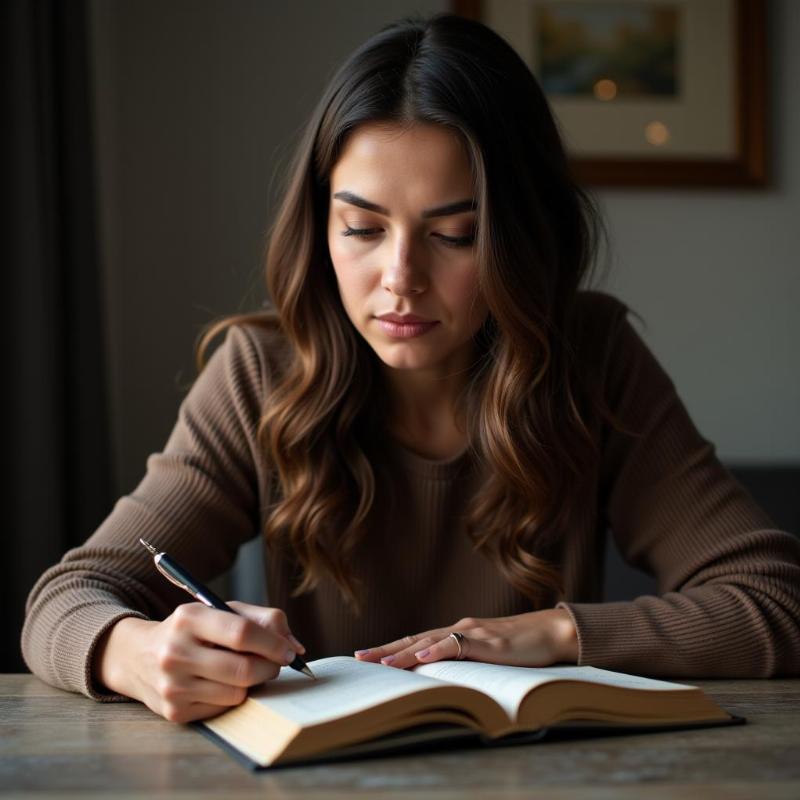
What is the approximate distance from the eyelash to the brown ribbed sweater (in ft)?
0.99

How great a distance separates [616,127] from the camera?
9.43 ft

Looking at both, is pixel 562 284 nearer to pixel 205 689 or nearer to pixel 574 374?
pixel 574 374

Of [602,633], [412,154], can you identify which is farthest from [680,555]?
[412,154]

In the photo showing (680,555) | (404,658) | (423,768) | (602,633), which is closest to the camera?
(423,768)

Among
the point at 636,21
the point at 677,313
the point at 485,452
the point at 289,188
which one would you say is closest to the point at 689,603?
the point at 485,452

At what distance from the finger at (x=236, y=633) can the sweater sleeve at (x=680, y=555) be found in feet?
1.30

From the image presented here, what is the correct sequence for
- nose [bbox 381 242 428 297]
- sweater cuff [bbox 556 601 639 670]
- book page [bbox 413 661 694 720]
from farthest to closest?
nose [bbox 381 242 428 297] < sweater cuff [bbox 556 601 639 670] < book page [bbox 413 661 694 720]

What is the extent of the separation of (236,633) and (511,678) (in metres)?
0.24

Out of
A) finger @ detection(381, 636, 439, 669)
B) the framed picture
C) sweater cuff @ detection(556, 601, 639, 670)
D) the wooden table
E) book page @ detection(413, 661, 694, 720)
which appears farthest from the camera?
A: the framed picture

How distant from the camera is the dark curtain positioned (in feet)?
7.10

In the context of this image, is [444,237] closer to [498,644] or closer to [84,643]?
[498,644]

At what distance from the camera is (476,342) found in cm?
162

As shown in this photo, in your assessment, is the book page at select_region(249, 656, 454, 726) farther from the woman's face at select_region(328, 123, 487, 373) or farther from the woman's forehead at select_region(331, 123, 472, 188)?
the woman's forehead at select_region(331, 123, 472, 188)

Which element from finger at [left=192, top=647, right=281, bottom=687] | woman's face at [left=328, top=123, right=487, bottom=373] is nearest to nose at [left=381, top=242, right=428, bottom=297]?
woman's face at [left=328, top=123, right=487, bottom=373]
